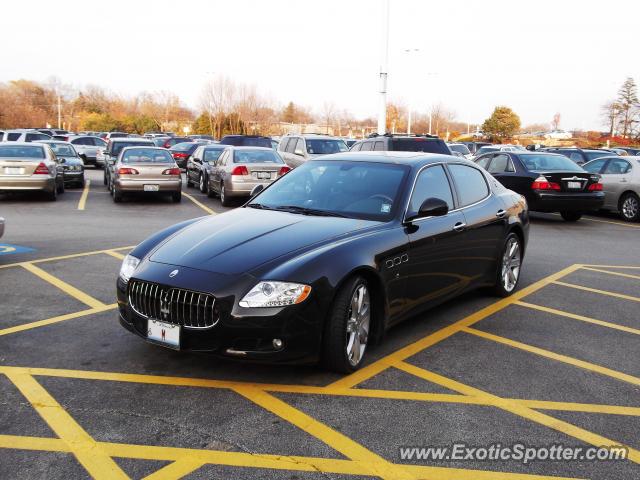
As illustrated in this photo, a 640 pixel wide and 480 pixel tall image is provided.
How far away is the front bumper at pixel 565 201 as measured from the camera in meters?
13.7

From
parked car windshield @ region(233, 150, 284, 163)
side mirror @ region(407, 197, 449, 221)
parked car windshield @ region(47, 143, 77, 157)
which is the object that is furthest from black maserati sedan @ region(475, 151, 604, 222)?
parked car windshield @ region(47, 143, 77, 157)

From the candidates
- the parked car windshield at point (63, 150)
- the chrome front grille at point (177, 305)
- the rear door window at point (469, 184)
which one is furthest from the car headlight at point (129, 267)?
the parked car windshield at point (63, 150)

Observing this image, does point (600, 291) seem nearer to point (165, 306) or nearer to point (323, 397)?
point (323, 397)

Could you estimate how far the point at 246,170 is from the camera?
15.6 metres

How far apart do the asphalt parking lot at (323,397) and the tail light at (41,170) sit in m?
9.37

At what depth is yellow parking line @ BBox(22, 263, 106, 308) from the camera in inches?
251

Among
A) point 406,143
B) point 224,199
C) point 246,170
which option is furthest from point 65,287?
point 224,199

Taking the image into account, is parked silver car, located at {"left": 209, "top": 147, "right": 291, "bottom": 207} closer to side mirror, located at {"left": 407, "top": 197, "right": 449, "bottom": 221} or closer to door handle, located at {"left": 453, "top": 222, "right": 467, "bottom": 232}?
door handle, located at {"left": 453, "top": 222, "right": 467, "bottom": 232}

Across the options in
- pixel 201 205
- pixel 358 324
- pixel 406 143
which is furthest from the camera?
pixel 201 205

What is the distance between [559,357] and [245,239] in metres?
2.71

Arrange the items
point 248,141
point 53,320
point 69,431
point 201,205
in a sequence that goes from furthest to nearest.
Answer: point 248,141 < point 201,205 < point 53,320 < point 69,431

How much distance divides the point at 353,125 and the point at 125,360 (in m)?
74.5

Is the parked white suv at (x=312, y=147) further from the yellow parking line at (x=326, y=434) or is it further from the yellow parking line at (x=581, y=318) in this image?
the yellow parking line at (x=326, y=434)

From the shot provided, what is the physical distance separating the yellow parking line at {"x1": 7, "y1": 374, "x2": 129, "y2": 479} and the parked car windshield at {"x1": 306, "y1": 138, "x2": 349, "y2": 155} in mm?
14435
